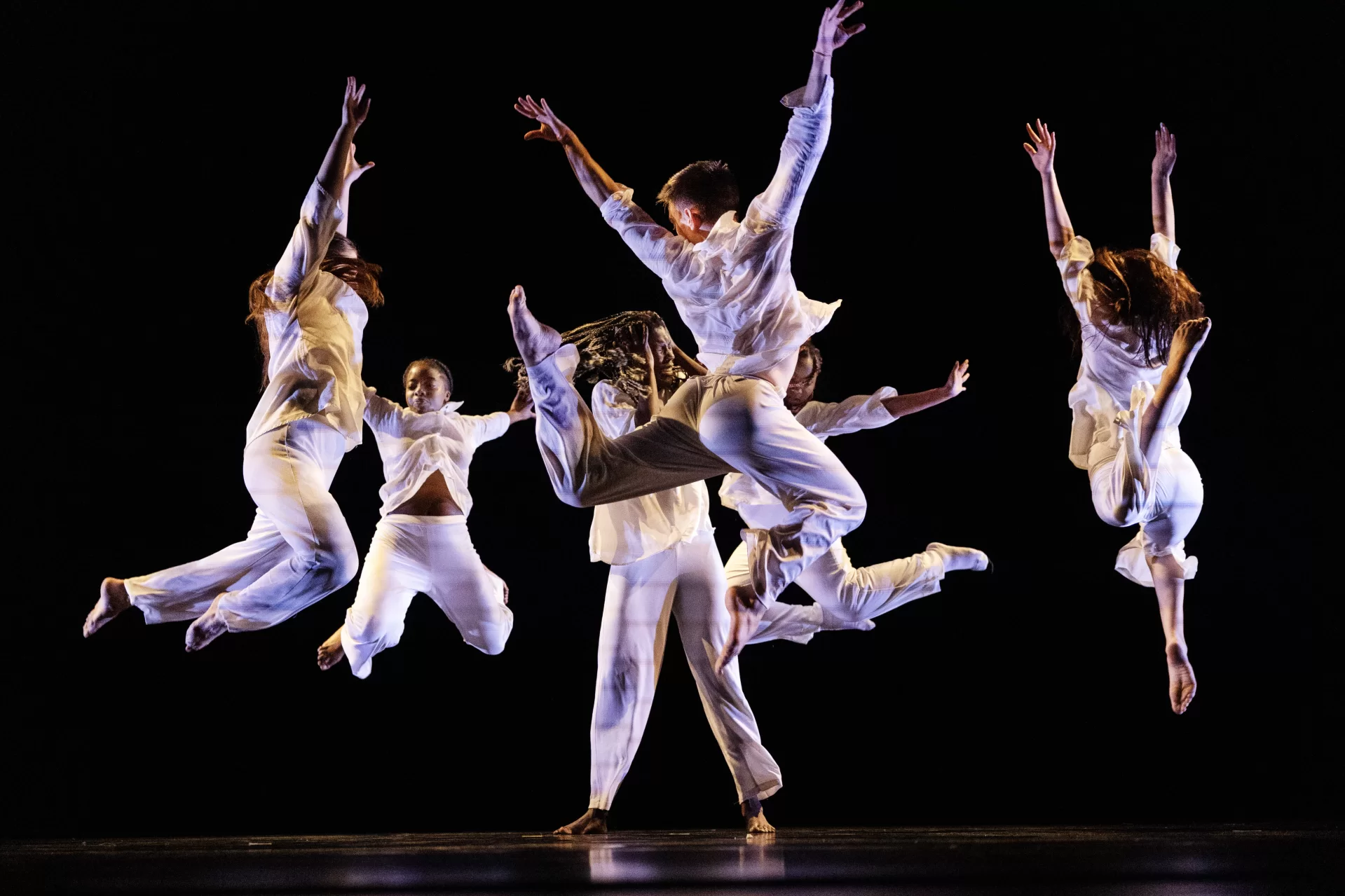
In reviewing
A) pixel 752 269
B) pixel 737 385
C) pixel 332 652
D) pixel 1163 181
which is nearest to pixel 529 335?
pixel 737 385

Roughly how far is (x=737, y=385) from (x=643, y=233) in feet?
1.98

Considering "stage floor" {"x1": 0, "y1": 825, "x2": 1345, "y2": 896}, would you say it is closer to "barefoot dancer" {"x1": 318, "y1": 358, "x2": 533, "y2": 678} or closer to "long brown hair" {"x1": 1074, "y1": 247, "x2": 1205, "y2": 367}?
"barefoot dancer" {"x1": 318, "y1": 358, "x2": 533, "y2": 678}

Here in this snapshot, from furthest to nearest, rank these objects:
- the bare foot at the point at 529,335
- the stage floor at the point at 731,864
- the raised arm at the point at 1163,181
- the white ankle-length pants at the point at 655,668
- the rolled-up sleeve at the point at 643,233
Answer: the raised arm at the point at 1163,181 < the white ankle-length pants at the point at 655,668 < the rolled-up sleeve at the point at 643,233 < the bare foot at the point at 529,335 < the stage floor at the point at 731,864

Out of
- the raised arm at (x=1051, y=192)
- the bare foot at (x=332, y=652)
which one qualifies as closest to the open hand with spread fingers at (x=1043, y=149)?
the raised arm at (x=1051, y=192)

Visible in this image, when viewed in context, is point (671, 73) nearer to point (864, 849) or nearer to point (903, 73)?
point (903, 73)

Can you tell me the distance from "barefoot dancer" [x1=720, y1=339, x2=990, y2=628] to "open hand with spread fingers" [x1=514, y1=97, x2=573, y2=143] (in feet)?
3.33

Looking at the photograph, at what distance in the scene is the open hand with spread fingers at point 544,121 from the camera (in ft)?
12.7

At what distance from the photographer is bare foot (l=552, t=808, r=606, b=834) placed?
3.80 metres

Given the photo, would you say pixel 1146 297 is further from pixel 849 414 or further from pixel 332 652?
pixel 332 652

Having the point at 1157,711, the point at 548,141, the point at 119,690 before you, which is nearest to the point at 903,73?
the point at 548,141

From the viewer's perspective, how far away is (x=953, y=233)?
4.35m

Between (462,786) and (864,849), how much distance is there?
193 cm

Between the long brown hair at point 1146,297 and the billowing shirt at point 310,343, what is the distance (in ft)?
7.79

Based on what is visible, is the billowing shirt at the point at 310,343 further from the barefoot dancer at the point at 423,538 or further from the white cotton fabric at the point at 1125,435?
the white cotton fabric at the point at 1125,435
